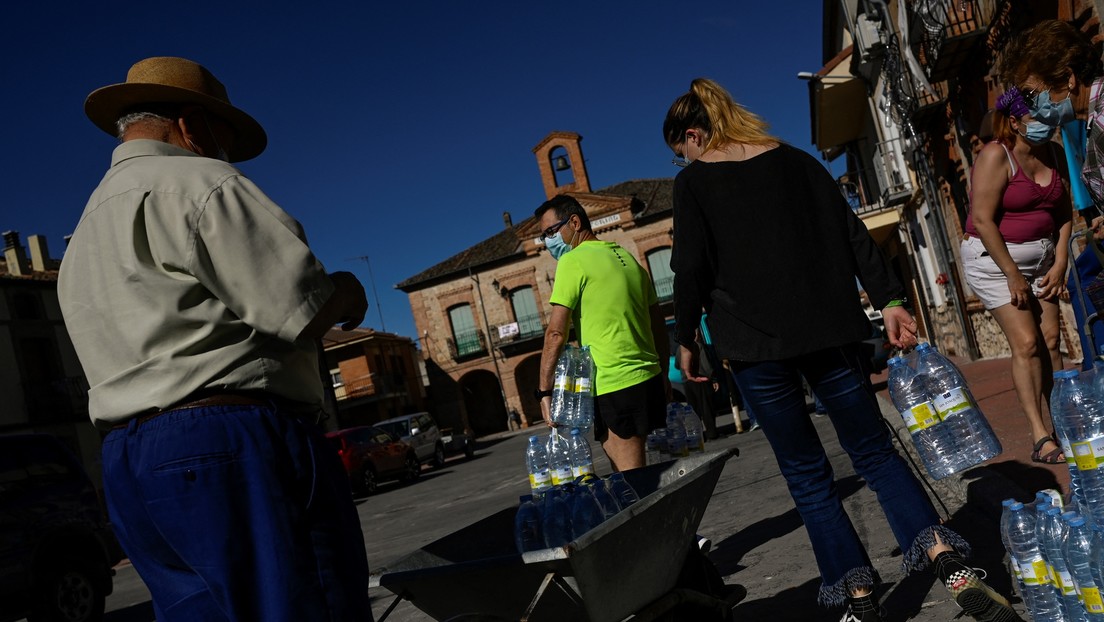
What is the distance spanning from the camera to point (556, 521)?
3479mm

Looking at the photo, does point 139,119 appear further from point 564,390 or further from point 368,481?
point 368,481

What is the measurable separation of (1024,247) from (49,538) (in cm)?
859

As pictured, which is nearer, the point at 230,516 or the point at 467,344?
the point at 230,516

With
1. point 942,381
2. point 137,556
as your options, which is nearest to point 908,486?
point 942,381

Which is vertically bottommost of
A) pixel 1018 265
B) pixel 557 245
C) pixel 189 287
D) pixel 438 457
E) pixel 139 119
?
pixel 438 457

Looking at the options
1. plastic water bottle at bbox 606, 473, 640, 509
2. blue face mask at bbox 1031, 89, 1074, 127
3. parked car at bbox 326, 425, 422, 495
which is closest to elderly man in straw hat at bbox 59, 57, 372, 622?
plastic water bottle at bbox 606, 473, 640, 509

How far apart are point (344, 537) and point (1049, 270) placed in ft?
13.5

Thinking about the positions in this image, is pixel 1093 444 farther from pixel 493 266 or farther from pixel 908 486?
pixel 493 266

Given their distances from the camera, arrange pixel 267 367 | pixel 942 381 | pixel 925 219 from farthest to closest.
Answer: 1. pixel 925 219
2. pixel 942 381
3. pixel 267 367

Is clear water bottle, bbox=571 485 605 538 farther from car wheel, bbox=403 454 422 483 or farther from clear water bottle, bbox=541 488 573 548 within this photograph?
car wheel, bbox=403 454 422 483

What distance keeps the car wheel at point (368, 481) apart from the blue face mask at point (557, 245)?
53.0 feet

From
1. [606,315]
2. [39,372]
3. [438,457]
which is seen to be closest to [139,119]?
[606,315]

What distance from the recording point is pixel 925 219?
2217 centimetres

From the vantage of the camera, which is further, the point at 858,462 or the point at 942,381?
the point at 942,381
